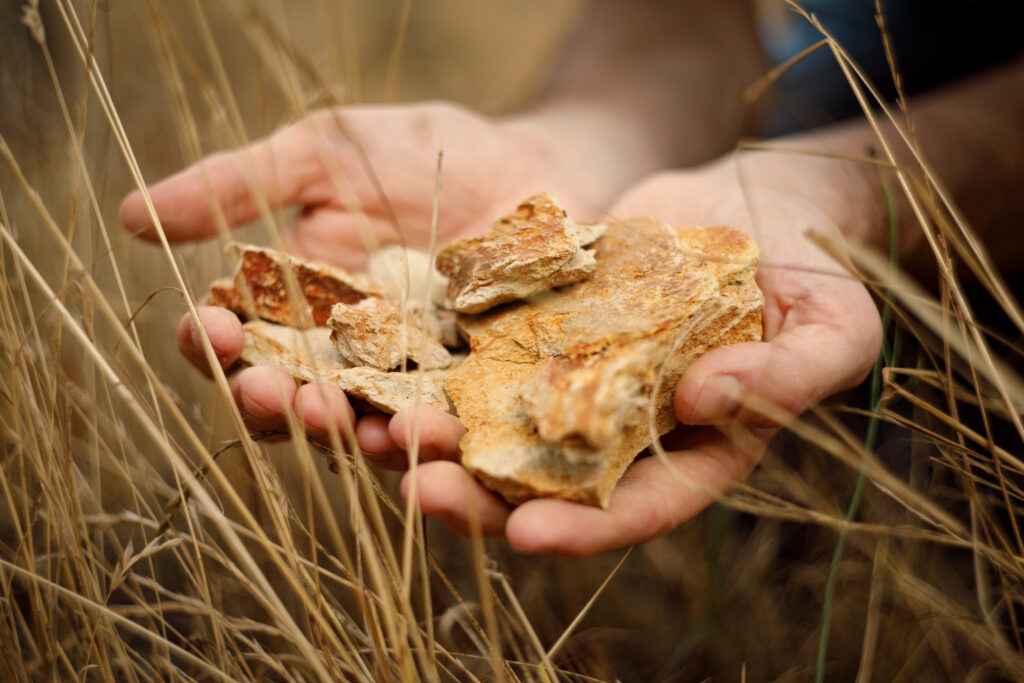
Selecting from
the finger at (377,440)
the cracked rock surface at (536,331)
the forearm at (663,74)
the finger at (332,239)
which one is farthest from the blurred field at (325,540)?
the forearm at (663,74)

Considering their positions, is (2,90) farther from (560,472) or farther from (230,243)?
(560,472)

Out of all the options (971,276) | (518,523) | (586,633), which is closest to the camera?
(518,523)

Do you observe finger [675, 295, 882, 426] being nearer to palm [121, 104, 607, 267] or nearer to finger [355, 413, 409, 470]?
finger [355, 413, 409, 470]

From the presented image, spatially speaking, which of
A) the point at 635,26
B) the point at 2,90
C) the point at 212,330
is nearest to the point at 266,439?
the point at 212,330

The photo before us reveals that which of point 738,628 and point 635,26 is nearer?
point 738,628

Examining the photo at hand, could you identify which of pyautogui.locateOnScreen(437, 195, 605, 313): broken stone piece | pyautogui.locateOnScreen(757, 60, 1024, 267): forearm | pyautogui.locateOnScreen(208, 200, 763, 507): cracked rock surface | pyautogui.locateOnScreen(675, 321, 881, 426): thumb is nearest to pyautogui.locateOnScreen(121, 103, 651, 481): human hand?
pyautogui.locateOnScreen(208, 200, 763, 507): cracked rock surface

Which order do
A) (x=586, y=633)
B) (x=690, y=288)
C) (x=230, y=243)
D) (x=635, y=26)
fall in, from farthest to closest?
(x=635, y=26)
(x=586, y=633)
(x=230, y=243)
(x=690, y=288)

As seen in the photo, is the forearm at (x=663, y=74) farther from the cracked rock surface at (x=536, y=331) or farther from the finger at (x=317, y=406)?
the finger at (x=317, y=406)
